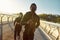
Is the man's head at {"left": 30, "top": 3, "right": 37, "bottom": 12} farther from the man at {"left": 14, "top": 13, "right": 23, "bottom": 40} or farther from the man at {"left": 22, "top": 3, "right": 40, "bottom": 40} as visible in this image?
the man at {"left": 14, "top": 13, "right": 23, "bottom": 40}

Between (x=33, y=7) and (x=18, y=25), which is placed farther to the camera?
(x=18, y=25)

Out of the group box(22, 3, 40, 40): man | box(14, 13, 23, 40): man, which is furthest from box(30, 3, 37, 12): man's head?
box(14, 13, 23, 40): man

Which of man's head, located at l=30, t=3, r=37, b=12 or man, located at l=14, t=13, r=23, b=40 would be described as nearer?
man's head, located at l=30, t=3, r=37, b=12

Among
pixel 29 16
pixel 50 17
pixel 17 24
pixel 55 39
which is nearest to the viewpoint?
pixel 29 16

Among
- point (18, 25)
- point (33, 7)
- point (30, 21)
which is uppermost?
point (33, 7)

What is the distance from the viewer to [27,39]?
2246 mm

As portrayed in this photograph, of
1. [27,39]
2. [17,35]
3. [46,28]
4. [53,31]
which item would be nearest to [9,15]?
[17,35]

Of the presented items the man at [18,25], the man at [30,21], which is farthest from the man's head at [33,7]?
the man at [18,25]

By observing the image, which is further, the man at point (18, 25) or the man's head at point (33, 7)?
the man at point (18, 25)

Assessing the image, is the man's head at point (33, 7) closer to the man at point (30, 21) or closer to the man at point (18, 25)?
the man at point (30, 21)

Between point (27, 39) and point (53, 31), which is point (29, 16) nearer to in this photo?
point (27, 39)

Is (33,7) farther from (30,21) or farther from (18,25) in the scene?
(18,25)

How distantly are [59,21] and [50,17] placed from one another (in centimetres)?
13

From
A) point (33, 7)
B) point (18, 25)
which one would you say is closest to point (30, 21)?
point (33, 7)
